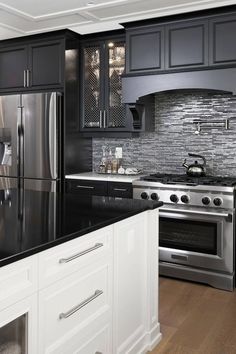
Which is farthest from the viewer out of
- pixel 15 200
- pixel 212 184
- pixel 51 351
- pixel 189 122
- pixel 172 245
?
pixel 189 122

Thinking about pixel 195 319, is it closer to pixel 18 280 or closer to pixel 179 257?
pixel 179 257

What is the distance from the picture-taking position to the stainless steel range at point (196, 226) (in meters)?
3.55

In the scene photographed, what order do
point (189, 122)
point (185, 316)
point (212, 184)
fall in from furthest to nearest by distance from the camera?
1. point (189, 122)
2. point (212, 184)
3. point (185, 316)

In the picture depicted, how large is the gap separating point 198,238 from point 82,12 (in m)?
2.46

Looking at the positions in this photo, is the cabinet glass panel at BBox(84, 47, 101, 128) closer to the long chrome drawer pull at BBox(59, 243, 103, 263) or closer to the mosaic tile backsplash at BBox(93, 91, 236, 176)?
the mosaic tile backsplash at BBox(93, 91, 236, 176)

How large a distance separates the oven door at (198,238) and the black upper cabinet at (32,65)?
198 centimetres

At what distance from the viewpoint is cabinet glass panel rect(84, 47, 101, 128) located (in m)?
4.53

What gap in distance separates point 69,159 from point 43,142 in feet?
1.11

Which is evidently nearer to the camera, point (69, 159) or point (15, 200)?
point (15, 200)

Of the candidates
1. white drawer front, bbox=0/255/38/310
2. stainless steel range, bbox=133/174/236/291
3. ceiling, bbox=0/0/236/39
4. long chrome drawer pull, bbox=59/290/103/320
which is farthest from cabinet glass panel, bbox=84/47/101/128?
white drawer front, bbox=0/255/38/310

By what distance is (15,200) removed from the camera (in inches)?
99.2

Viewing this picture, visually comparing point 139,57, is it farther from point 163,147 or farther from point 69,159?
point 69,159

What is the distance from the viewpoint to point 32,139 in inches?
178

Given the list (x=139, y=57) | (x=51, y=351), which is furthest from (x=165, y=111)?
(x=51, y=351)
